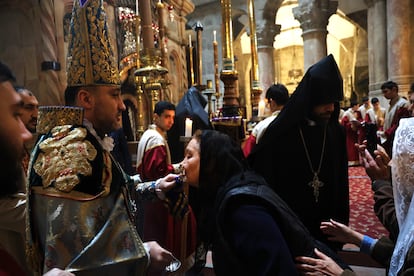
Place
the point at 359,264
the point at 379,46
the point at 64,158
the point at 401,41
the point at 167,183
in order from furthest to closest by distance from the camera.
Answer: the point at 379,46 → the point at 401,41 → the point at 359,264 → the point at 167,183 → the point at 64,158

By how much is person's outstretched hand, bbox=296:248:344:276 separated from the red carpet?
2916 millimetres

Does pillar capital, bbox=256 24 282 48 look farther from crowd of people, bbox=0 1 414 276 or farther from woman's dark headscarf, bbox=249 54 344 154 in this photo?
crowd of people, bbox=0 1 414 276

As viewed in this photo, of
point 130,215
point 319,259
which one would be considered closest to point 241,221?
point 319,259

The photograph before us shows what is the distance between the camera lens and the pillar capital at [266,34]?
12.3 meters

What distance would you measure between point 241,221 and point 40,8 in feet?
15.3

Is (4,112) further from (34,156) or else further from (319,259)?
(319,259)

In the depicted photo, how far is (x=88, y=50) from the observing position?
168 cm

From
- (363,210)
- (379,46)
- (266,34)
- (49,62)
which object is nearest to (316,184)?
(363,210)

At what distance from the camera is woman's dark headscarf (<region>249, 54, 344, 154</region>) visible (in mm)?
2426

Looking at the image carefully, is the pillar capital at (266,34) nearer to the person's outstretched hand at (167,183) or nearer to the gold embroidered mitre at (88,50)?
the person's outstretched hand at (167,183)

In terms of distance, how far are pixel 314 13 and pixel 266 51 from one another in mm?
2605

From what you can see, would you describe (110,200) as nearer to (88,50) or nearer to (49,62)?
(88,50)

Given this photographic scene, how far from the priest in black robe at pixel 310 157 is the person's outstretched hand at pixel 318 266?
43.0 inches

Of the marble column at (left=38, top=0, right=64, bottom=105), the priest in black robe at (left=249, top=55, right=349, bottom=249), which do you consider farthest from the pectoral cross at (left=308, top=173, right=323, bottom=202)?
the marble column at (left=38, top=0, right=64, bottom=105)
